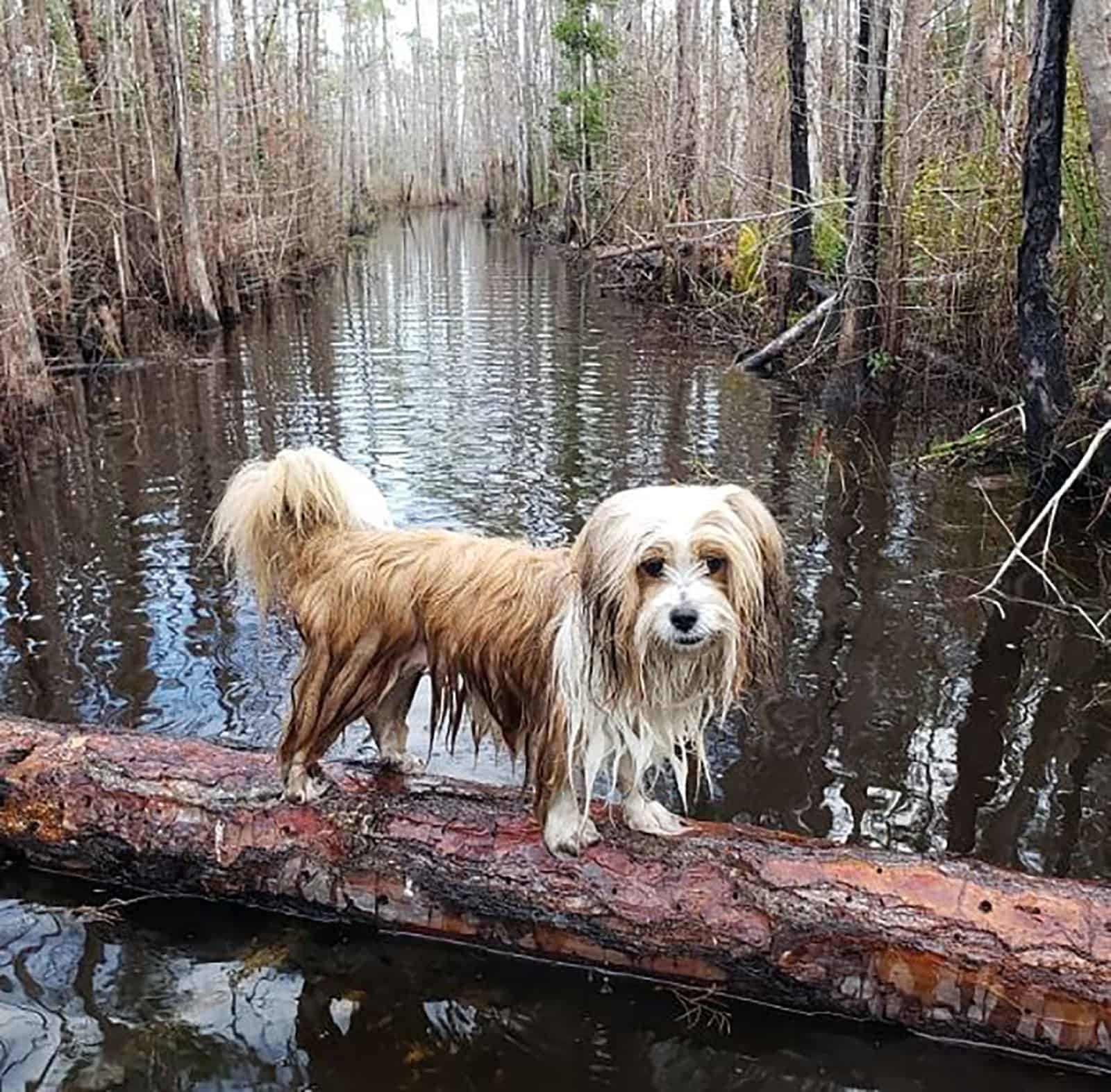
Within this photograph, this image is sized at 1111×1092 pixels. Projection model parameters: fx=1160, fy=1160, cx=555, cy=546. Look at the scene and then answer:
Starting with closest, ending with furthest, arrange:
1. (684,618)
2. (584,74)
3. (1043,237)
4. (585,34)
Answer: (684,618) → (1043,237) → (585,34) → (584,74)

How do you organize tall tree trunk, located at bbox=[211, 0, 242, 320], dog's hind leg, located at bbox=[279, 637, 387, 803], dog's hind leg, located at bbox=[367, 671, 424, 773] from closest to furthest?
1. dog's hind leg, located at bbox=[279, 637, 387, 803]
2. dog's hind leg, located at bbox=[367, 671, 424, 773]
3. tall tree trunk, located at bbox=[211, 0, 242, 320]

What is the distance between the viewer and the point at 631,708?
10.7 ft

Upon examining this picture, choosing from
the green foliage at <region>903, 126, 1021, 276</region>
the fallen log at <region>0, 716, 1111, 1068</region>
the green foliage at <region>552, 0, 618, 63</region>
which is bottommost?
the fallen log at <region>0, 716, 1111, 1068</region>

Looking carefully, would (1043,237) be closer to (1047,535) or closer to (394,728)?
(1047,535)

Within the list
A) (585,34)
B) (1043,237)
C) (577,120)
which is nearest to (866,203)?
(1043,237)

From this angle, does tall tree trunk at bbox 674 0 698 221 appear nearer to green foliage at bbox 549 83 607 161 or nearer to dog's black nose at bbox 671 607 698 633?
green foliage at bbox 549 83 607 161

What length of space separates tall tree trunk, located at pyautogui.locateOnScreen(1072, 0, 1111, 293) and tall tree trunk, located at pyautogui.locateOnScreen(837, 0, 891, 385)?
12.5 feet

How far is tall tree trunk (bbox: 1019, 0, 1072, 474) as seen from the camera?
7207 mm

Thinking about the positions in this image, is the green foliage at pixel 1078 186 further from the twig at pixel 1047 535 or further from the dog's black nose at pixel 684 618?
the dog's black nose at pixel 684 618

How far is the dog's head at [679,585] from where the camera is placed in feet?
9.48

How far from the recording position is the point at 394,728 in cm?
405

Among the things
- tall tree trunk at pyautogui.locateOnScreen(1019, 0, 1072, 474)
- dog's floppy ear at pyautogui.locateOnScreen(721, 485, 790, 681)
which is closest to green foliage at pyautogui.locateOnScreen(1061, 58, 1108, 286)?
tall tree trunk at pyautogui.locateOnScreen(1019, 0, 1072, 474)

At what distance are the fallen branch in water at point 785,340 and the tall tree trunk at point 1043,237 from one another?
4.54 m

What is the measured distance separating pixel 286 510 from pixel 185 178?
47.6 feet
